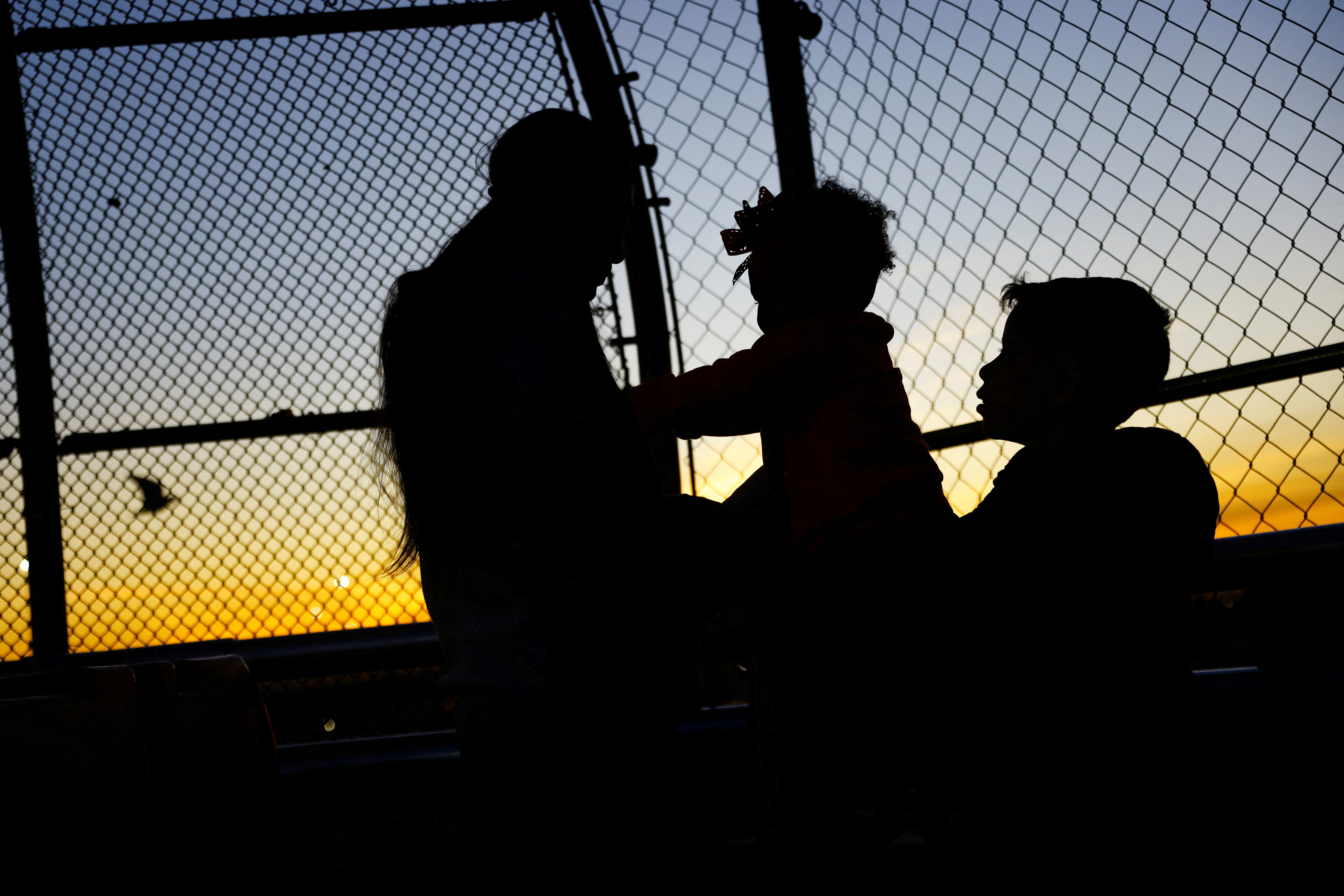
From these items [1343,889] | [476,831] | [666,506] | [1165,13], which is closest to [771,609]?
[666,506]

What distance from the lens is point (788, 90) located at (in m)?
2.40

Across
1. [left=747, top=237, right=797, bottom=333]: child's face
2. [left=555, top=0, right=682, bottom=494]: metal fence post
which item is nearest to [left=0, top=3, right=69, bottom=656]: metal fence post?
[left=555, top=0, right=682, bottom=494]: metal fence post

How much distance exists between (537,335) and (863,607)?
56cm

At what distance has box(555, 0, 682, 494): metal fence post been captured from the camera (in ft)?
8.68

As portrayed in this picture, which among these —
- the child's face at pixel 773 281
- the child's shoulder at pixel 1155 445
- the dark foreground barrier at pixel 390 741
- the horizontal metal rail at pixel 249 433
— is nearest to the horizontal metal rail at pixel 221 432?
the horizontal metal rail at pixel 249 433

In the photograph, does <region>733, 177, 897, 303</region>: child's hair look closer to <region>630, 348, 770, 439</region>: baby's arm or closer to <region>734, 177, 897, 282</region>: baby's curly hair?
<region>734, 177, 897, 282</region>: baby's curly hair

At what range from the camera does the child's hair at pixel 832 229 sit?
1863 millimetres

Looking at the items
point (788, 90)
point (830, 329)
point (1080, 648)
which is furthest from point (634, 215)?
point (1080, 648)

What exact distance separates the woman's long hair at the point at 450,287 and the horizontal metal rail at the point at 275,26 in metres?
1.65

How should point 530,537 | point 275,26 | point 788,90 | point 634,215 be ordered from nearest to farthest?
point 530,537
point 788,90
point 634,215
point 275,26

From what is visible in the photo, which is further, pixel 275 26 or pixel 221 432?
pixel 275 26

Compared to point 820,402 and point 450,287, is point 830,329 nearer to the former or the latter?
point 820,402

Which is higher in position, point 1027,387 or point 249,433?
point 249,433

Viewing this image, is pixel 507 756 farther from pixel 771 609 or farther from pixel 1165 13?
pixel 1165 13
